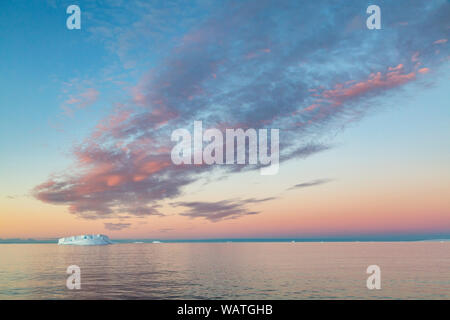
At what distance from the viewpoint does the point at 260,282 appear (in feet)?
206

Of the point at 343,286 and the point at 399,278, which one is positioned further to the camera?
the point at 399,278
